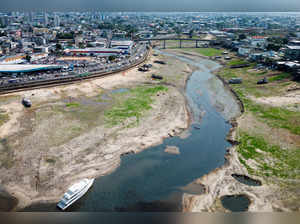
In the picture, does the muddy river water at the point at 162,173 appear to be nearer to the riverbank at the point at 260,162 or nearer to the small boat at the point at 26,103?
the riverbank at the point at 260,162

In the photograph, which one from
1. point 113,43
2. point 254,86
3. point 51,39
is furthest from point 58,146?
point 51,39

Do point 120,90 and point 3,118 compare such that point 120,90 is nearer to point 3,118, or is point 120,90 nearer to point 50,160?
point 3,118

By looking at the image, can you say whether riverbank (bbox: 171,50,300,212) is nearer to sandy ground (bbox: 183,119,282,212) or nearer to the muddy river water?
sandy ground (bbox: 183,119,282,212)

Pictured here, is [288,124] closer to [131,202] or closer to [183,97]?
[183,97]

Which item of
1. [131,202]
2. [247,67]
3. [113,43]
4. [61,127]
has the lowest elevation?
[131,202]

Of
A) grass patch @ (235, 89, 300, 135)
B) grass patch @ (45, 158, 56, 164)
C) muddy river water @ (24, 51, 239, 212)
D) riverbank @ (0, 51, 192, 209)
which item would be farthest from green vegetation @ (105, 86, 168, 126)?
grass patch @ (235, 89, 300, 135)

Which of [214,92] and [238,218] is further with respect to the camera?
[214,92]

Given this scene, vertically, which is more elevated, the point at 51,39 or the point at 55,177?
the point at 51,39
